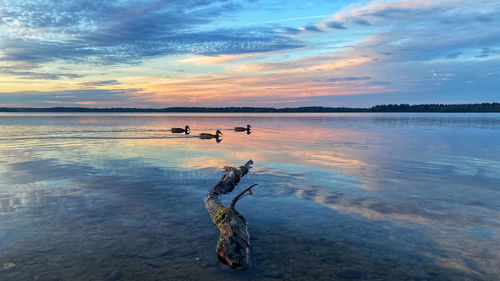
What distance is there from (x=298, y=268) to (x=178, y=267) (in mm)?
2460

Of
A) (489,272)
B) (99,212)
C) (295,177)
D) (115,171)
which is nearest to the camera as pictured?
(489,272)

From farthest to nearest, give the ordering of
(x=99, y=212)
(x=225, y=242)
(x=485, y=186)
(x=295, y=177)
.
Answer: (x=295, y=177)
(x=485, y=186)
(x=99, y=212)
(x=225, y=242)

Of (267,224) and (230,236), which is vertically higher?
(230,236)

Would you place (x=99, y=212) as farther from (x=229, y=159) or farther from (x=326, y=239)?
(x=229, y=159)

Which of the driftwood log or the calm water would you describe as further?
the driftwood log

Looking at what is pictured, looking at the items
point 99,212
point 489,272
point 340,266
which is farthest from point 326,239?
point 99,212

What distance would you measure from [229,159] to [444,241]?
48.5ft

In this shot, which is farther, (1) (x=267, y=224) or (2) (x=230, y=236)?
(1) (x=267, y=224)

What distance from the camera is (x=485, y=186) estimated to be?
12.7 meters

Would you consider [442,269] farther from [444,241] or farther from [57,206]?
[57,206]

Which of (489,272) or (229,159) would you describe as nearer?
(489,272)


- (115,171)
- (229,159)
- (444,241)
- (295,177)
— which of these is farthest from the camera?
(229,159)

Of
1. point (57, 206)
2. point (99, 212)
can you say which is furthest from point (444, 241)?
point (57, 206)

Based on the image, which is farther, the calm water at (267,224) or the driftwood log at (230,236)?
the driftwood log at (230,236)
